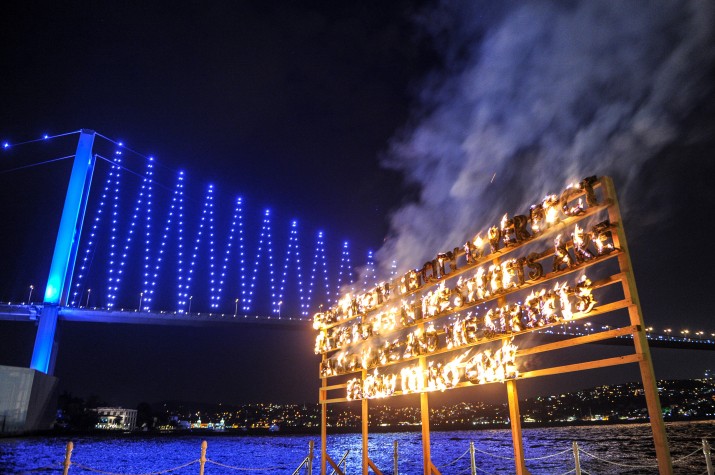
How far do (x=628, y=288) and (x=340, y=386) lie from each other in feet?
22.0

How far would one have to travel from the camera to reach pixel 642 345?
4.06m

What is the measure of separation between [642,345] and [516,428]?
1872mm

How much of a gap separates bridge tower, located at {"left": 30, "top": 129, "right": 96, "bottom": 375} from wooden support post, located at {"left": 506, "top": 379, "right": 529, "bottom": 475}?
102 feet

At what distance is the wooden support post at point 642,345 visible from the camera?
3824mm

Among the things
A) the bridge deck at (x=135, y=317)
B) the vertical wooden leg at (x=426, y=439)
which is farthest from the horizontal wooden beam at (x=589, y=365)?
the bridge deck at (x=135, y=317)

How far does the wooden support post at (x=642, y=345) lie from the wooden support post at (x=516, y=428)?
1434mm

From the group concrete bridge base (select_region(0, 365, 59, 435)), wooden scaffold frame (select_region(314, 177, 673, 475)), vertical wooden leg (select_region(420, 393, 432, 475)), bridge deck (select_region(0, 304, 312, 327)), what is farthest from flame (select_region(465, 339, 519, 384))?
bridge deck (select_region(0, 304, 312, 327))

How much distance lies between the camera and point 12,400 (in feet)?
79.1

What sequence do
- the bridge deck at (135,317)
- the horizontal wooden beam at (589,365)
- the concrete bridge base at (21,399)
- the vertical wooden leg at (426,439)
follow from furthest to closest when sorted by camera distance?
1. the bridge deck at (135,317)
2. the concrete bridge base at (21,399)
3. the vertical wooden leg at (426,439)
4. the horizontal wooden beam at (589,365)

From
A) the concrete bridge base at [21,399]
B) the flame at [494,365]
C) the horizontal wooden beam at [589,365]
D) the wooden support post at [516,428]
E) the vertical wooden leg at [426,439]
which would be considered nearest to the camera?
the horizontal wooden beam at [589,365]

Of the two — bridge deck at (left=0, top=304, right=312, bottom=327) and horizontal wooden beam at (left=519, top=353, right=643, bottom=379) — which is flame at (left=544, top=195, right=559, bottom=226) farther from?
bridge deck at (left=0, top=304, right=312, bottom=327)

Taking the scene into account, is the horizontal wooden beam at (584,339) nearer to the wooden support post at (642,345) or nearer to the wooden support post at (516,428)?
the wooden support post at (642,345)

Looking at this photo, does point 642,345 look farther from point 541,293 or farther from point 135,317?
point 135,317

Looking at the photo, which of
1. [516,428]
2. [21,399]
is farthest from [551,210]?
[21,399]
